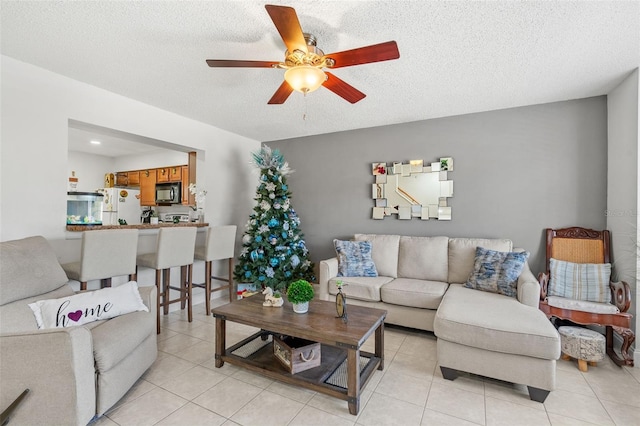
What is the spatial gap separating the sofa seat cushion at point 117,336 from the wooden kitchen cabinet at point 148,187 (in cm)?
460

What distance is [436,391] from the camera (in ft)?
6.83

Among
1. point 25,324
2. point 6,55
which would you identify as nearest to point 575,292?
point 25,324

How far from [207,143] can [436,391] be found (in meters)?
3.93

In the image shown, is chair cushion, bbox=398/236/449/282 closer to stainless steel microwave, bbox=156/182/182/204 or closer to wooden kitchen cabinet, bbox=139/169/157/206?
stainless steel microwave, bbox=156/182/182/204

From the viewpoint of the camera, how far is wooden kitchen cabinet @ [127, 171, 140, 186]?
21.0ft

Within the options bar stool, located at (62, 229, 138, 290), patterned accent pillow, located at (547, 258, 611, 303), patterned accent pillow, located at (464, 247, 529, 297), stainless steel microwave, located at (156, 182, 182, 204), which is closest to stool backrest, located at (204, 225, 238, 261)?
bar stool, located at (62, 229, 138, 290)

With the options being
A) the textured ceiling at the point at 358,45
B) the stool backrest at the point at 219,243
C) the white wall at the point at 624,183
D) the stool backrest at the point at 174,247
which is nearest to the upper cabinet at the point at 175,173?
the stool backrest at the point at 219,243

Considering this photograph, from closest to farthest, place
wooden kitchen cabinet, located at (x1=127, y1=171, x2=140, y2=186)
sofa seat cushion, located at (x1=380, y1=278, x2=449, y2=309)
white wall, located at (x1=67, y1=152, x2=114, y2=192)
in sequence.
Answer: sofa seat cushion, located at (x1=380, y1=278, x2=449, y2=309)
white wall, located at (x1=67, y1=152, x2=114, y2=192)
wooden kitchen cabinet, located at (x1=127, y1=171, x2=140, y2=186)

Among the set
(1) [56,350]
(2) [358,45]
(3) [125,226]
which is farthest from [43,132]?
(2) [358,45]

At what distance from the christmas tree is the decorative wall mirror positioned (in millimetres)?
1253

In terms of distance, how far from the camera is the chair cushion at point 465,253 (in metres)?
3.24

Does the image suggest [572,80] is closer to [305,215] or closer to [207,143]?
[305,215]

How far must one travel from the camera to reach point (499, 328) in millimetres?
2033

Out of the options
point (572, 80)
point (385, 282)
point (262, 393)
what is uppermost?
point (572, 80)
